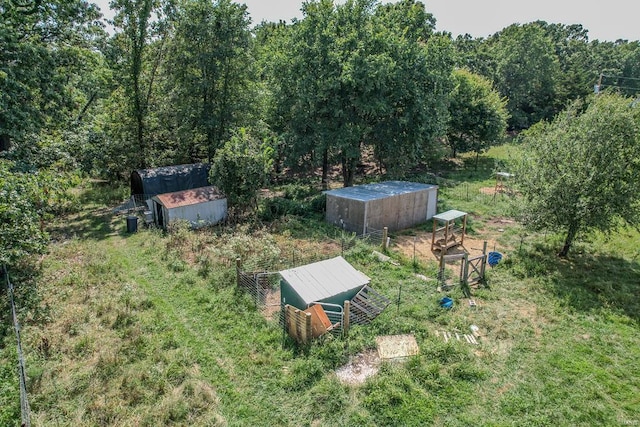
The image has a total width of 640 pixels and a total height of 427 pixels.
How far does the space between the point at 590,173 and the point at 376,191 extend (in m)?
8.92

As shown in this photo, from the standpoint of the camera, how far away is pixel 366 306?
10352 millimetres

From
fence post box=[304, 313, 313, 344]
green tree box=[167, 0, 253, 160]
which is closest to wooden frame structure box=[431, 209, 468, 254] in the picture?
fence post box=[304, 313, 313, 344]

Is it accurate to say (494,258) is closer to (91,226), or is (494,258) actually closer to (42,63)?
(91,226)

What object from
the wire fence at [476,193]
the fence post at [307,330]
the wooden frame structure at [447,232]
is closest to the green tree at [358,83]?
the wire fence at [476,193]

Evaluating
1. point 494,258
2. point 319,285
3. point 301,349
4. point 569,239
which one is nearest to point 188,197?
point 319,285

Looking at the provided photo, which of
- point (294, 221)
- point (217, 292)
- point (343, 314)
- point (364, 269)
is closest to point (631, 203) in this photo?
point (364, 269)

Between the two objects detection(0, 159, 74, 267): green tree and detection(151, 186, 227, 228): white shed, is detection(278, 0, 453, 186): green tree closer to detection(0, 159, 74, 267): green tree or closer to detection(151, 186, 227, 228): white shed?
detection(151, 186, 227, 228): white shed

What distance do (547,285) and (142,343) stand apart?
12.6 m

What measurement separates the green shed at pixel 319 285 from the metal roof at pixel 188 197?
935 cm

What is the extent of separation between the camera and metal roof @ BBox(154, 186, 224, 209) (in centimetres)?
1778

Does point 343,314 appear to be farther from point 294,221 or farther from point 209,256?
point 294,221

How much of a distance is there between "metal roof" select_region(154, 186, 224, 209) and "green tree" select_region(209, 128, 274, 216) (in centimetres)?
86

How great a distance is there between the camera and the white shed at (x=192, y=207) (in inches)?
693

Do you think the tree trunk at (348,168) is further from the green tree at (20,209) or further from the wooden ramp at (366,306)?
the green tree at (20,209)
